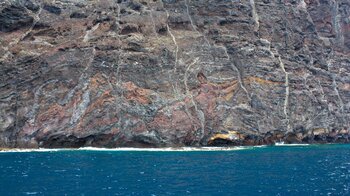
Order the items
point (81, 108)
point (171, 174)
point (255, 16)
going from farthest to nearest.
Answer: point (255, 16) → point (81, 108) → point (171, 174)

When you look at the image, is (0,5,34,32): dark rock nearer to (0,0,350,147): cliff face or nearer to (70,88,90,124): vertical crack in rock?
(0,0,350,147): cliff face

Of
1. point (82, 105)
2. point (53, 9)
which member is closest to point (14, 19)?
point (53, 9)

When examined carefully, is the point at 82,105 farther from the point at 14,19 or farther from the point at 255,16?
the point at 255,16

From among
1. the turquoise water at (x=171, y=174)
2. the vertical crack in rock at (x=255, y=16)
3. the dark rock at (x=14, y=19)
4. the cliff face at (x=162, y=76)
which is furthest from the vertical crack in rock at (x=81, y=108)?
the vertical crack in rock at (x=255, y=16)

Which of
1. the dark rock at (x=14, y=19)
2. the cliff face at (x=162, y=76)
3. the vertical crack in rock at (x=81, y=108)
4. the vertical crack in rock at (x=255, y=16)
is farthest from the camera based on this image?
the vertical crack in rock at (x=255, y=16)

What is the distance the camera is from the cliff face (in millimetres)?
78812

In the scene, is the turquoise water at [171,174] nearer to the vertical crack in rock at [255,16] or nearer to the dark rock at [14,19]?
the dark rock at [14,19]

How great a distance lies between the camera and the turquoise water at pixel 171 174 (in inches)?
1516

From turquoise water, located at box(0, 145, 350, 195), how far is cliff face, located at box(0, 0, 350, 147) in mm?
12591

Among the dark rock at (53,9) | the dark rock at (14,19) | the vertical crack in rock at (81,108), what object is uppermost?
the dark rock at (53,9)

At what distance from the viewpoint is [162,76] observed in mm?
85125

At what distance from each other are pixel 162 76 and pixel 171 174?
3968 centimetres

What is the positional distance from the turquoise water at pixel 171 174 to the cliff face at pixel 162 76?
12591mm

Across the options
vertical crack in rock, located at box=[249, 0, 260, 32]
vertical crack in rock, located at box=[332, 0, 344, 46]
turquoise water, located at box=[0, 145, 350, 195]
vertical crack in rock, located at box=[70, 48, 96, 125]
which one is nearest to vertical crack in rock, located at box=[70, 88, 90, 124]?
vertical crack in rock, located at box=[70, 48, 96, 125]
